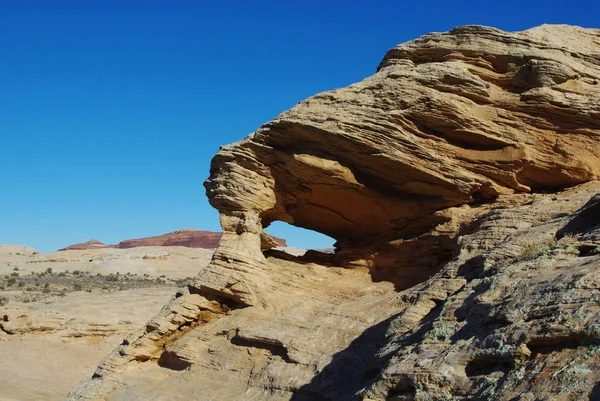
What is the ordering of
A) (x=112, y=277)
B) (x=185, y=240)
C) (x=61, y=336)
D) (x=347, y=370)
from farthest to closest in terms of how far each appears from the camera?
(x=185, y=240)
(x=112, y=277)
(x=61, y=336)
(x=347, y=370)

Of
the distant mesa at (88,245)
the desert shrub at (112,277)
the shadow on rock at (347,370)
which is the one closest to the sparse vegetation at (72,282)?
the desert shrub at (112,277)

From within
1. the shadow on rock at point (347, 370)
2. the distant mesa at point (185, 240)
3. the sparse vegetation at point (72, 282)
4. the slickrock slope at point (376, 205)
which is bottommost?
the shadow on rock at point (347, 370)

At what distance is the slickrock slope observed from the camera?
1434 centimetres

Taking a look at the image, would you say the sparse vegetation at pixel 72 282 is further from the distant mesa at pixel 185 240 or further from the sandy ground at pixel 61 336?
the distant mesa at pixel 185 240

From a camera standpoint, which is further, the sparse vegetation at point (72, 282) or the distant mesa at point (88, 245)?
the distant mesa at point (88, 245)

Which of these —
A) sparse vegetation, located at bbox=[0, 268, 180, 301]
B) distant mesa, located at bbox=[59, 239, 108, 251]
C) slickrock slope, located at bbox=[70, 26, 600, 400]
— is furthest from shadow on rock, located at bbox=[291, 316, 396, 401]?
distant mesa, located at bbox=[59, 239, 108, 251]

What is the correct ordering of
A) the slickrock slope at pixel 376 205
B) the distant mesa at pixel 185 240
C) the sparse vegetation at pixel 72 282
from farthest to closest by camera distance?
the distant mesa at pixel 185 240
the sparse vegetation at pixel 72 282
the slickrock slope at pixel 376 205

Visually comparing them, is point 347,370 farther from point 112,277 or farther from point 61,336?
point 112,277

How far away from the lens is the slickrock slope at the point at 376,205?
14.3 m

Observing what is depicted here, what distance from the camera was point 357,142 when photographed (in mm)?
17406

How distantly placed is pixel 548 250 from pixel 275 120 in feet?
32.1

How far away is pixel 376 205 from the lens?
19062 mm

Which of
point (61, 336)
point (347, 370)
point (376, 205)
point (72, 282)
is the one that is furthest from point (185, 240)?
point (347, 370)

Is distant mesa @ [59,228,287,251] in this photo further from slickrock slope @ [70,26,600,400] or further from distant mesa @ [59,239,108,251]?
slickrock slope @ [70,26,600,400]
